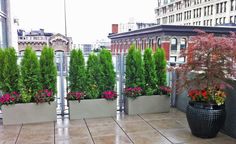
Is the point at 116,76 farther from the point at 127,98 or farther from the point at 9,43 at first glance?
the point at 9,43

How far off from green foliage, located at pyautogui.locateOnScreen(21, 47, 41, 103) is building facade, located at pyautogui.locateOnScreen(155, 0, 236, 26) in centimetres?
3722

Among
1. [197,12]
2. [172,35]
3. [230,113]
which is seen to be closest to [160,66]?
[230,113]

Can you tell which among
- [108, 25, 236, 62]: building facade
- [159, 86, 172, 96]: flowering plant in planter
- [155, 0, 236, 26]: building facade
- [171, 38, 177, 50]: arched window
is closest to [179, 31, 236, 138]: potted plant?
[159, 86, 172, 96]: flowering plant in planter

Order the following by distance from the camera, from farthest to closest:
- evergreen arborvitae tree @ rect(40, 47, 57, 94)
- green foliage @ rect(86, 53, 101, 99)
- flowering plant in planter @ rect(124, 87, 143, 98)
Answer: flowering plant in planter @ rect(124, 87, 143, 98) < green foliage @ rect(86, 53, 101, 99) < evergreen arborvitae tree @ rect(40, 47, 57, 94)

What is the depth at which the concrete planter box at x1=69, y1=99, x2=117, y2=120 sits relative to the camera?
4.50 m

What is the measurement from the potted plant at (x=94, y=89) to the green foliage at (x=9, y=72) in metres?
1.05

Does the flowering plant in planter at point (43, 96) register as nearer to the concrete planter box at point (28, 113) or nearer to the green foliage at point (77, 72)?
the concrete planter box at point (28, 113)

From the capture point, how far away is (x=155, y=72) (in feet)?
16.2

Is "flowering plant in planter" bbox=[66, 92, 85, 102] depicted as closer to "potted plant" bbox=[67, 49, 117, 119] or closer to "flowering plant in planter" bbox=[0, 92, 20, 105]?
"potted plant" bbox=[67, 49, 117, 119]

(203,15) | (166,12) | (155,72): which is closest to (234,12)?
(203,15)

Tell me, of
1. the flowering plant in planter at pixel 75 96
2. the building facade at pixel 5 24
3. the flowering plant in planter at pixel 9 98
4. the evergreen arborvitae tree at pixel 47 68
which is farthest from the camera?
the building facade at pixel 5 24

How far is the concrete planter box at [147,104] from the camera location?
4.84 meters

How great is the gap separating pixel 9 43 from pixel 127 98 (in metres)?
4.89

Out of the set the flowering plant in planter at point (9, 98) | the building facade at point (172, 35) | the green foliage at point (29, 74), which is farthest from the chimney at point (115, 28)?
the flowering plant in planter at point (9, 98)
